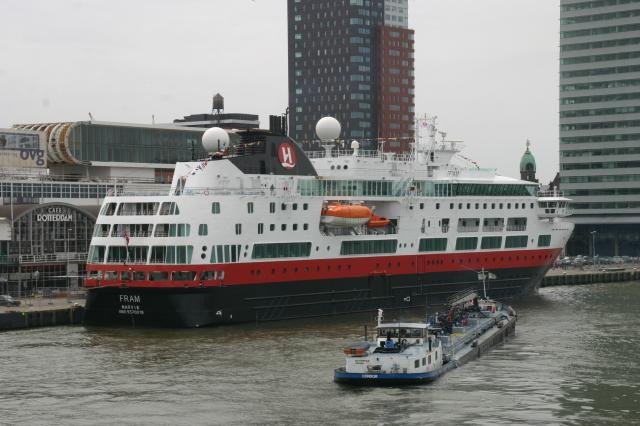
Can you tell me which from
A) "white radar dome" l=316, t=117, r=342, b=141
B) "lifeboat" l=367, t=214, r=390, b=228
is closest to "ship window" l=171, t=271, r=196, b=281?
"lifeboat" l=367, t=214, r=390, b=228

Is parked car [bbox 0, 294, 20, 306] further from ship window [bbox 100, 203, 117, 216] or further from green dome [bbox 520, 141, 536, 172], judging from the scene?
green dome [bbox 520, 141, 536, 172]

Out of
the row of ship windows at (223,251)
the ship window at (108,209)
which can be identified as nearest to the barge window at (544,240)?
the row of ship windows at (223,251)

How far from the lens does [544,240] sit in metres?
80.1

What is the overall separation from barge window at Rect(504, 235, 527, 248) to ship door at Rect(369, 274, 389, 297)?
38.9 feet

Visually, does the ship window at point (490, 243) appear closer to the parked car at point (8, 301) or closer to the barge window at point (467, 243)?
the barge window at point (467, 243)

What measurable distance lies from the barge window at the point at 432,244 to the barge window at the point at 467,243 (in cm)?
131

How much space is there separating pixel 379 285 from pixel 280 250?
28.2 feet

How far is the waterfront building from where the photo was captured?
72875 mm

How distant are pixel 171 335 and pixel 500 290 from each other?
27.9 meters

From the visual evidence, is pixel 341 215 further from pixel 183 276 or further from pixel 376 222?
pixel 183 276

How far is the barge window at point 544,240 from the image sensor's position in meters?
79.7

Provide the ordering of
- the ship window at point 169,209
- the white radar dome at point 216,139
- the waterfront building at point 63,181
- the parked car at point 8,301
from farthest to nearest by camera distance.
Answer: the waterfront building at point 63,181 < the white radar dome at point 216,139 < the parked car at point 8,301 < the ship window at point 169,209

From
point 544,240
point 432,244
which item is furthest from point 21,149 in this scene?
point 544,240

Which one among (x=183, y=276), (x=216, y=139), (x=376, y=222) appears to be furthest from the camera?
(x=216, y=139)
